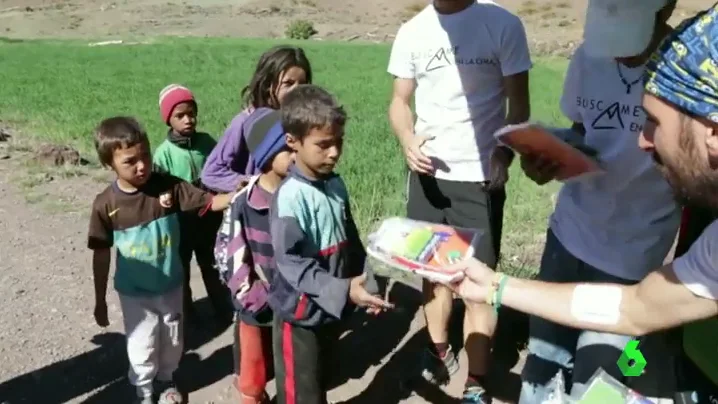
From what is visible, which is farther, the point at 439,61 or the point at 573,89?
the point at 439,61

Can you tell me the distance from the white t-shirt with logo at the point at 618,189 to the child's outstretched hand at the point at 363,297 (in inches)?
27.4

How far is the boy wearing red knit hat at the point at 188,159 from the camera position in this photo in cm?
448

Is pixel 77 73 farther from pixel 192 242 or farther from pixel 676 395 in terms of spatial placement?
pixel 676 395

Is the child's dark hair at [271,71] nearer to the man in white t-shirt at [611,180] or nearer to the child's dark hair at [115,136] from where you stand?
the child's dark hair at [115,136]

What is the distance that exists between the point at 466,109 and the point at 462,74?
152mm

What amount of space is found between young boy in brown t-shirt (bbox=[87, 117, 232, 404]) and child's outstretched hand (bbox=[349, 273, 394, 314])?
0.90 metres

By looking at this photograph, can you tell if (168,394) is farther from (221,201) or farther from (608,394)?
(608,394)

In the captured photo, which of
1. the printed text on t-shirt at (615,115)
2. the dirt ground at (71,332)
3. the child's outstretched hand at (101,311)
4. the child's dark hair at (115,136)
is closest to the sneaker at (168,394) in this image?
the dirt ground at (71,332)

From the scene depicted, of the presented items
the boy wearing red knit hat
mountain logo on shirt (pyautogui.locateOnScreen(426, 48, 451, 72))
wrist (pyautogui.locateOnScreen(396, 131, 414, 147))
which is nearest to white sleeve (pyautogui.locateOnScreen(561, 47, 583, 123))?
mountain logo on shirt (pyautogui.locateOnScreen(426, 48, 451, 72))

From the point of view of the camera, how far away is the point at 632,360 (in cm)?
266

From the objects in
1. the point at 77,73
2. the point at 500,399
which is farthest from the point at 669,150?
the point at 77,73

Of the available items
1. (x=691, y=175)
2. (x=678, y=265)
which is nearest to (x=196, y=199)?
(x=678, y=265)

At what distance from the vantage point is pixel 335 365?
3.38 metres

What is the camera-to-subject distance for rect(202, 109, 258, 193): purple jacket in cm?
392
